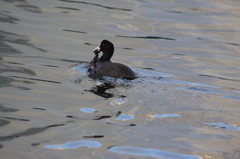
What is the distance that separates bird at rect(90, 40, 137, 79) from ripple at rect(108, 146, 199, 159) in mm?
4165

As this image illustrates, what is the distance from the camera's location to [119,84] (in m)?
10.3

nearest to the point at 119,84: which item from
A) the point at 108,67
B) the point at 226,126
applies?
the point at 108,67

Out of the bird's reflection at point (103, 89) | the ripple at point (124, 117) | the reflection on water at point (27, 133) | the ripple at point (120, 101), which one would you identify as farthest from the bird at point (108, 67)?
the reflection on water at point (27, 133)

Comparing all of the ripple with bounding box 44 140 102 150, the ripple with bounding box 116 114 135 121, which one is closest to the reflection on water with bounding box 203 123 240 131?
the ripple with bounding box 116 114 135 121

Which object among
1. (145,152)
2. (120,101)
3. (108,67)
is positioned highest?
(108,67)

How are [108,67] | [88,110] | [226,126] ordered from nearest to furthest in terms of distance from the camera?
[226,126]
[88,110]
[108,67]

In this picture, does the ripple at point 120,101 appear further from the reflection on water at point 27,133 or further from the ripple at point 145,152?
the ripple at point 145,152

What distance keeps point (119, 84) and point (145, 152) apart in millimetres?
3783

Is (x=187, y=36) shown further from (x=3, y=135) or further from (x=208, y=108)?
(x=3, y=135)

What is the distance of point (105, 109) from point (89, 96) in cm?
97

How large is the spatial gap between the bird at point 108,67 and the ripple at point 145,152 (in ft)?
13.7

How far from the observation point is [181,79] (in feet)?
38.1

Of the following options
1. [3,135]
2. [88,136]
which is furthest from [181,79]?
[3,135]

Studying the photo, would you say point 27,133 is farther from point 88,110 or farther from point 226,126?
point 226,126
